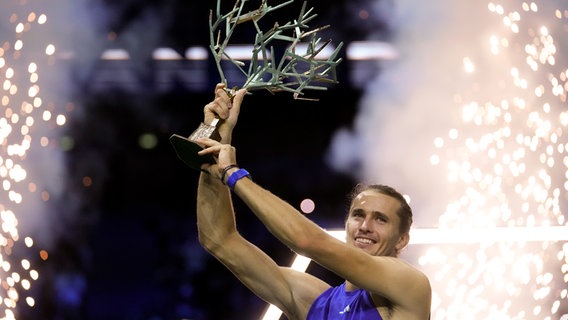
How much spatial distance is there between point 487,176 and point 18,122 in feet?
9.77

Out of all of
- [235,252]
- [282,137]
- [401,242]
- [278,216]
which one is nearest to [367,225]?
[401,242]

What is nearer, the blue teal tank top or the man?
the man

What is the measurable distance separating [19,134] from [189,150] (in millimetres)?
4056

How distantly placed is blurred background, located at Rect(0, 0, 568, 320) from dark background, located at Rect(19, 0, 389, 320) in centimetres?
1

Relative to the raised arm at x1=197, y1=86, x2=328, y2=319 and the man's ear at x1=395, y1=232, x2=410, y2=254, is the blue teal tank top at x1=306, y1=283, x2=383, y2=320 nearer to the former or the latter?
the raised arm at x1=197, y1=86, x2=328, y2=319

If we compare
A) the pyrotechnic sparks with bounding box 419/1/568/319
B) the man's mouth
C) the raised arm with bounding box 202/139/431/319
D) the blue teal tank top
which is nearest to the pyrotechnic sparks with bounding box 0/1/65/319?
the pyrotechnic sparks with bounding box 419/1/568/319

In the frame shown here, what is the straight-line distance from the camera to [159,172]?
6055mm

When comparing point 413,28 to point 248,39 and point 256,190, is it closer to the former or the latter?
point 248,39

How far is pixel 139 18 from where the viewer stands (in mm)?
5758

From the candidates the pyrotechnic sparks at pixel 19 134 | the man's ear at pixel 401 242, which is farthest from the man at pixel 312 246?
the pyrotechnic sparks at pixel 19 134

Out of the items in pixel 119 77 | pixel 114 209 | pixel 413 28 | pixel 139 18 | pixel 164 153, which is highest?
pixel 413 28

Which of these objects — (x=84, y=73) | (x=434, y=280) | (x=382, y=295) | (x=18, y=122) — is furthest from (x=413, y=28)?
(x=382, y=295)

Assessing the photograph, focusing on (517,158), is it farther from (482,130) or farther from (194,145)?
(194,145)

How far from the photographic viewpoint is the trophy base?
6.92 feet
